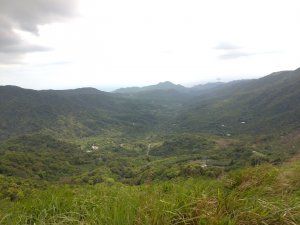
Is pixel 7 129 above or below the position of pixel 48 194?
below

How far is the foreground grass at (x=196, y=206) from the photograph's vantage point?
10.4 ft

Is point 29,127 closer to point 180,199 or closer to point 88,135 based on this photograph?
point 88,135

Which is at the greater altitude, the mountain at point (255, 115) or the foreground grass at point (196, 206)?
the foreground grass at point (196, 206)

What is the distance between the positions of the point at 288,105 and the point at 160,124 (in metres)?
74.2

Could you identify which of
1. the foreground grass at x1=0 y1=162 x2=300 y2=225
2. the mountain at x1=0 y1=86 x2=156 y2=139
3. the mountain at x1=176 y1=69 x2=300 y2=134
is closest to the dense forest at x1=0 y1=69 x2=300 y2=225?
the foreground grass at x1=0 y1=162 x2=300 y2=225

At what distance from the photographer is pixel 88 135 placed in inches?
6019

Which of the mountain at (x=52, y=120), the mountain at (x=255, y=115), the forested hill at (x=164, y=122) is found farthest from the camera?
the mountain at (x=52, y=120)

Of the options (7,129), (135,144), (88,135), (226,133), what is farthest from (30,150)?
(226,133)

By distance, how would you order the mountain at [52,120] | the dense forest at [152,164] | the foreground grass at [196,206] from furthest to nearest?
the mountain at [52,120] → the dense forest at [152,164] → the foreground grass at [196,206]

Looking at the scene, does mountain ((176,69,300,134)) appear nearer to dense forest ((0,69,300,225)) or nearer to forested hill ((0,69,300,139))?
forested hill ((0,69,300,139))

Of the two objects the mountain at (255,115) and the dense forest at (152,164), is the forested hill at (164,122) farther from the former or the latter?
the dense forest at (152,164)

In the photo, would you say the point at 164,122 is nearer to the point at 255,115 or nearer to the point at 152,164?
the point at 255,115

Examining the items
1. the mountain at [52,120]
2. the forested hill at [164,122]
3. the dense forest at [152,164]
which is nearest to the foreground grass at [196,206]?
the dense forest at [152,164]

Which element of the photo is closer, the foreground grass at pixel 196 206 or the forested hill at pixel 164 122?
the foreground grass at pixel 196 206
